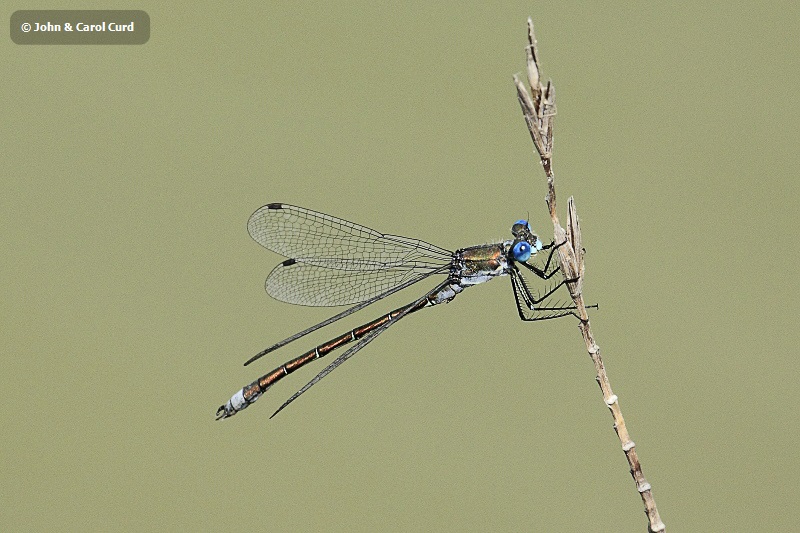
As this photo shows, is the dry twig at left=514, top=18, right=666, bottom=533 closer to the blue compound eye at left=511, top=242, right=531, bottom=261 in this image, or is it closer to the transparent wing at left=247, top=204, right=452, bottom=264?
the blue compound eye at left=511, top=242, right=531, bottom=261

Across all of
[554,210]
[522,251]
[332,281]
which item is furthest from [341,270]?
[554,210]

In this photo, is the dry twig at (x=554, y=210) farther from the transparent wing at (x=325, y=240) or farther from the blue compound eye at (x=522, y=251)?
the transparent wing at (x=325, y=240)

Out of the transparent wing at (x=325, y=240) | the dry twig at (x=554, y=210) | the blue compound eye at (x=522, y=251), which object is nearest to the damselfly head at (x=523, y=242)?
the blue compound eye at (x=522, y=251)

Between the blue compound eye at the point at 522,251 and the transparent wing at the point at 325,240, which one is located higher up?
the transparent wing at the point at 325,240

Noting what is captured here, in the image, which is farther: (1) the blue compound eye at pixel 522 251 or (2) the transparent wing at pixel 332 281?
(2) the transparent wing at pixel 332 281

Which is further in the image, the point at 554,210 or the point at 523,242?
the point at 523,242

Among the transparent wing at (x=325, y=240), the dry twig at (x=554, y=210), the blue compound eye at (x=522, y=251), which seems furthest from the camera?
the transparent wing at (x=325, y=240)

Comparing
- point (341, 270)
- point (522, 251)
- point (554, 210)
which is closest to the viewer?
point (554, 210)

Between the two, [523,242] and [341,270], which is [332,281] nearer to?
[341,270]
